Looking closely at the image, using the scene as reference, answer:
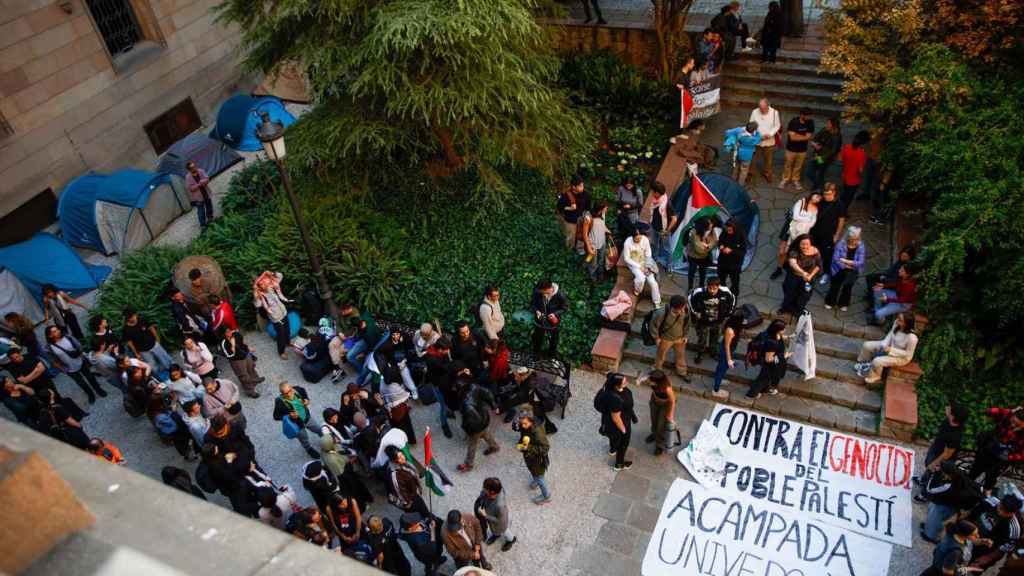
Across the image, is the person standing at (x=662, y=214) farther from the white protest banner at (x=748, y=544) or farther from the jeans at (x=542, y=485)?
the jeans at (x=542, y=485)

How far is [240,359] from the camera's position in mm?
10969

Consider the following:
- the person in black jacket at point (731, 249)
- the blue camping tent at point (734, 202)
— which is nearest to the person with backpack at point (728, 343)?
the person in black jacket at point (731, 249)

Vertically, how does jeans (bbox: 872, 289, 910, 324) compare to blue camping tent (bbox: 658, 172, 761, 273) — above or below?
below

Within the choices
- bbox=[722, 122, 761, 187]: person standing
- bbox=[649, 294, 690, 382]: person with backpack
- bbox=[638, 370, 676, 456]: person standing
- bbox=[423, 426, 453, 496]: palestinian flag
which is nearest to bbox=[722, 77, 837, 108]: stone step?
bbox=[722, 122, 761, 187]: person standing

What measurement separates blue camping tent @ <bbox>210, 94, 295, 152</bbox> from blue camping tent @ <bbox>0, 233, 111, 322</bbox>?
4.76 m

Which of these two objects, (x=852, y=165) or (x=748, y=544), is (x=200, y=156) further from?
(x=748, y=544)

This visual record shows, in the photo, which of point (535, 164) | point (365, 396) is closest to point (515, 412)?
point (365, 396)

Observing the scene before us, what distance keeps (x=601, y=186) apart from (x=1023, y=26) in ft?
24.0

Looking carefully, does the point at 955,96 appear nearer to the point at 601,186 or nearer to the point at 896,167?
the point at 896,167

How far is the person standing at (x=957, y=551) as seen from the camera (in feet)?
22.4

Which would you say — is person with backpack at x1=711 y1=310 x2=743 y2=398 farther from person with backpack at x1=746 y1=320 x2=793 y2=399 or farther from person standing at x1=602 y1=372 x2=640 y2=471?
person standing at x1=602 y1=372 x2=640 y2=471

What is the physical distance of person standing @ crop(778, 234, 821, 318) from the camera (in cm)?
1007

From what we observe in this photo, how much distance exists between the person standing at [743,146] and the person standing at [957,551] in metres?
7.65

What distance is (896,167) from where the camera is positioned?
39.6ft
